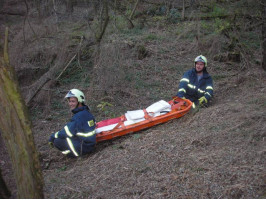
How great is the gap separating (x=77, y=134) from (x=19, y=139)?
2341mm

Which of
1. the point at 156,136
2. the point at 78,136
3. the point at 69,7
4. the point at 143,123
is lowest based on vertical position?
the point at 156,136

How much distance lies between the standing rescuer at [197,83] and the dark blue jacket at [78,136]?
249cm

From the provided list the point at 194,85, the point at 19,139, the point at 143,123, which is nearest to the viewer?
the point at 19,139

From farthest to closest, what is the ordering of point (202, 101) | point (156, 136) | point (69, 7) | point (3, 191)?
1. point (69, 7)
2. point (202, 101)
3. point (156, 136)
4. point (3, 191)

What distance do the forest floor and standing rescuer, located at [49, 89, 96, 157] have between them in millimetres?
214

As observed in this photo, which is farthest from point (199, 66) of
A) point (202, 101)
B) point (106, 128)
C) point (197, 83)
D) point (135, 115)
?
point (106, 128)

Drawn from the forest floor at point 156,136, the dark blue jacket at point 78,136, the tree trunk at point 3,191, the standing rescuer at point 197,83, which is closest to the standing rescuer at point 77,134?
the dark blue jacket at point 78,136

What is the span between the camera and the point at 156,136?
5.57 metres

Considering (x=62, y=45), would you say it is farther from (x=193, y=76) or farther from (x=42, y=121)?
(x=193, y=76)

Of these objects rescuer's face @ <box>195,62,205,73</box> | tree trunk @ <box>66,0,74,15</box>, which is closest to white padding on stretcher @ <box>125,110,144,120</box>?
rescuer's face @ <box>195,62,205,73</box>

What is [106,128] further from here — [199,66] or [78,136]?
[199,66]

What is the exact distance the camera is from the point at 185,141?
500cm

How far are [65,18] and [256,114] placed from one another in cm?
711

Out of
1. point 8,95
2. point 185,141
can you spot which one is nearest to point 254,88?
point 185,141
